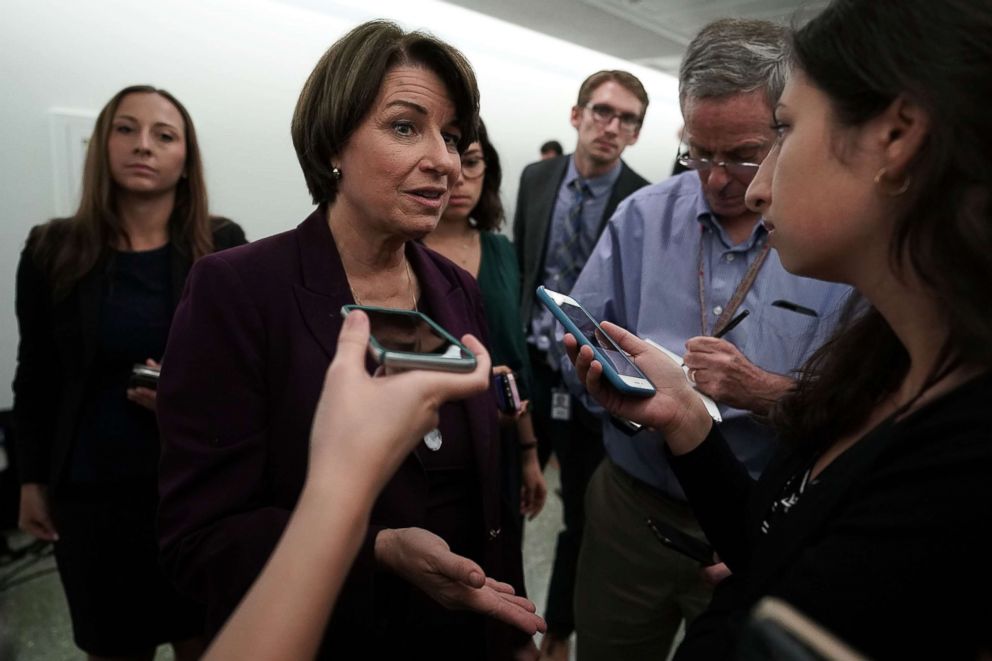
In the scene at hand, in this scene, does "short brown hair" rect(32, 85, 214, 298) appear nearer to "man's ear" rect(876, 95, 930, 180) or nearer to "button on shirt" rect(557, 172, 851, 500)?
"button on shirt" rect(557, 172, 851, 500)

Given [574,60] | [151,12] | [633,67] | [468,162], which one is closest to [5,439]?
[151,12]

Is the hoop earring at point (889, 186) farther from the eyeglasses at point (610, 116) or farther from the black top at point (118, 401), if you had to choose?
the eyeglasses at point (610, 116)

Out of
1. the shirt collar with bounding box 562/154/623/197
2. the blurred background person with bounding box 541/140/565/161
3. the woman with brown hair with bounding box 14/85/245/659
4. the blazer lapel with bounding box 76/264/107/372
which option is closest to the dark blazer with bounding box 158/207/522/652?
the woman with brown hair with bounding box 14/85/245/659

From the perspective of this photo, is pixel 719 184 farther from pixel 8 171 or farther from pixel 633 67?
pixel 633 67

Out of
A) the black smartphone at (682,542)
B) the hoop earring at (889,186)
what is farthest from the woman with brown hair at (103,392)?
the hoop earring at (889,186)

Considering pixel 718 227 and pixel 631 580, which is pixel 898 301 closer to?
pixel 718 227

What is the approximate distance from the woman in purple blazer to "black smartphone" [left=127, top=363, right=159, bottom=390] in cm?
71

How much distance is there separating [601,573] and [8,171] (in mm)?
3254

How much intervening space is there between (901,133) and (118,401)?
82.2 inches

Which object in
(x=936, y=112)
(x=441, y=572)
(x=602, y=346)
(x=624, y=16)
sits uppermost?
(x=624, y=16)

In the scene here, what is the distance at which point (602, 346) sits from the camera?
1.31 m

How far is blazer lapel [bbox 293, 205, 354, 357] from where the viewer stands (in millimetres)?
1175

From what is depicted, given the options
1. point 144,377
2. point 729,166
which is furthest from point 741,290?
point 144,377

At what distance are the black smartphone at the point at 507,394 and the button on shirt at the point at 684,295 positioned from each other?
0.26 m
